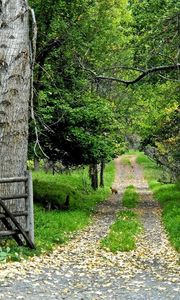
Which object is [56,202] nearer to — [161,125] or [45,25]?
[45,25]

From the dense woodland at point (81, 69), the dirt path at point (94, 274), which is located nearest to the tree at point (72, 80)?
the dense woodland at point (81, 69)

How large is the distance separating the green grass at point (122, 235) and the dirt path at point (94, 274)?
0.27 meters

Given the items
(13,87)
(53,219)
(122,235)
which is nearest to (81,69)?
(53,219)

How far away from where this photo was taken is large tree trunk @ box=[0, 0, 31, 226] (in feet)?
38.1

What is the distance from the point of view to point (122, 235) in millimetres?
14672

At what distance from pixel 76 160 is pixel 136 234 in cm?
765

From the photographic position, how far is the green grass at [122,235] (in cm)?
1269

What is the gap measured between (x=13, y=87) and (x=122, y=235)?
5.55m

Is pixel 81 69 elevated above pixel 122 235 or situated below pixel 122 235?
above

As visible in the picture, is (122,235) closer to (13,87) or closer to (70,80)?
(13,87)

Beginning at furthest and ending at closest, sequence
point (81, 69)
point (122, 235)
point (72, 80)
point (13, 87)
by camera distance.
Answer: point (72, 80) → point (81, 69) → point (122, 235) → point (13, 87)

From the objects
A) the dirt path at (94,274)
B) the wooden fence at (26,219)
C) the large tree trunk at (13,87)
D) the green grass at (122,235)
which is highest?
the large tree trunk at (13,87)

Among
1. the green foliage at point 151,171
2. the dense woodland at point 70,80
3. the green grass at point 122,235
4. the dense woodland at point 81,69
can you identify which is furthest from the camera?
the green foliage at point 151,171

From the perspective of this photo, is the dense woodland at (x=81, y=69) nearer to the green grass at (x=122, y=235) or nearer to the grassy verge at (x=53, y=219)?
the grassy verge at (x=53, y=219)
